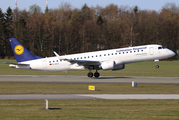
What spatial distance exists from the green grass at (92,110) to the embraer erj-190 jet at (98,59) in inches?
748

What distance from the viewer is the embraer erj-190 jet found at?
3891 centimetres

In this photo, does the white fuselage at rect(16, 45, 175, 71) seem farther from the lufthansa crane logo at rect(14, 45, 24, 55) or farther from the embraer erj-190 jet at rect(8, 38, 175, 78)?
the lufthansa crane logo at rect(14, 45, 24, 55)

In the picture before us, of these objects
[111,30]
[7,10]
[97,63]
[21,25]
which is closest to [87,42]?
[111,30]

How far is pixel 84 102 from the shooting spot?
19.2 meters

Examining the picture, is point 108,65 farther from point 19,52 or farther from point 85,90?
point 19,52

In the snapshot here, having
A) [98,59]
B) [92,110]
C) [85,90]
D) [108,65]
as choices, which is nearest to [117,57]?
[108,65]

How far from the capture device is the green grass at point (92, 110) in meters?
14.3

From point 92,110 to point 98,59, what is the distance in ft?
78.7

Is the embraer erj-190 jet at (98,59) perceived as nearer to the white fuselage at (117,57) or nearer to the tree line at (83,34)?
the white fuselage at (117,57)

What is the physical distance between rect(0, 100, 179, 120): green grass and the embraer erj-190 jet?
19.0 metres

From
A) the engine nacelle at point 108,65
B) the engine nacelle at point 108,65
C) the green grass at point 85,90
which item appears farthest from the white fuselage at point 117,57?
the green grass at point 85,90

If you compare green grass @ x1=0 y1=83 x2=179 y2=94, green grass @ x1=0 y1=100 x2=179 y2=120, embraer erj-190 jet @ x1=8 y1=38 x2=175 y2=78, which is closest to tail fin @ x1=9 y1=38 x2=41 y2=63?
embraer erj-190 jet @ x1=8 y1=38 x2=175 y2=78

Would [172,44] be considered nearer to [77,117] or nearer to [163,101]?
[163,101]

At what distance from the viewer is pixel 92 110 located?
16.2m
